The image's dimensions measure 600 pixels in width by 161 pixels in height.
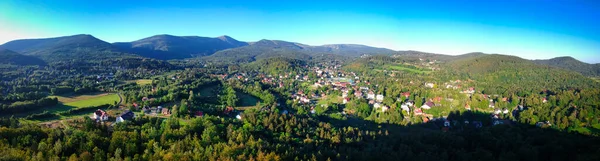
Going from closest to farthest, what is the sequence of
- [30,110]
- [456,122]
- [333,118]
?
1. [30,110]
2. [456,122]
3. [333,118]

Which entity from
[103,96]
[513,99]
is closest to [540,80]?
[513,99]

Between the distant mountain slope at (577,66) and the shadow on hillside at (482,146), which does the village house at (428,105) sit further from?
the distant mountain slope at (577,66)

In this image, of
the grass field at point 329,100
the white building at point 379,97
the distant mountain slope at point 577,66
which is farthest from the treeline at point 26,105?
the distant mountain slope at point 577,66

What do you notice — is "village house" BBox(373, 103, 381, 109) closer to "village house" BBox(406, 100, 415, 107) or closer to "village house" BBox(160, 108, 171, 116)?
"village house" BBox(406, 100, 415, 107)

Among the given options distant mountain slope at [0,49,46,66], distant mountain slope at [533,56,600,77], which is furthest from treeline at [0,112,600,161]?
distant mountain slope at [533,56,600,77]

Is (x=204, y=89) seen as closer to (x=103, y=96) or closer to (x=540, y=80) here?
(x=103, y=96)

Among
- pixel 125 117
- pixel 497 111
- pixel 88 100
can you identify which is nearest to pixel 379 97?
pixel 497 111

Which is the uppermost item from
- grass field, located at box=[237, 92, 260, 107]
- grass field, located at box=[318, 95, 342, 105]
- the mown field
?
the mown field

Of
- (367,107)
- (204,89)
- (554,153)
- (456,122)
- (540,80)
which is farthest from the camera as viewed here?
(540,80)
